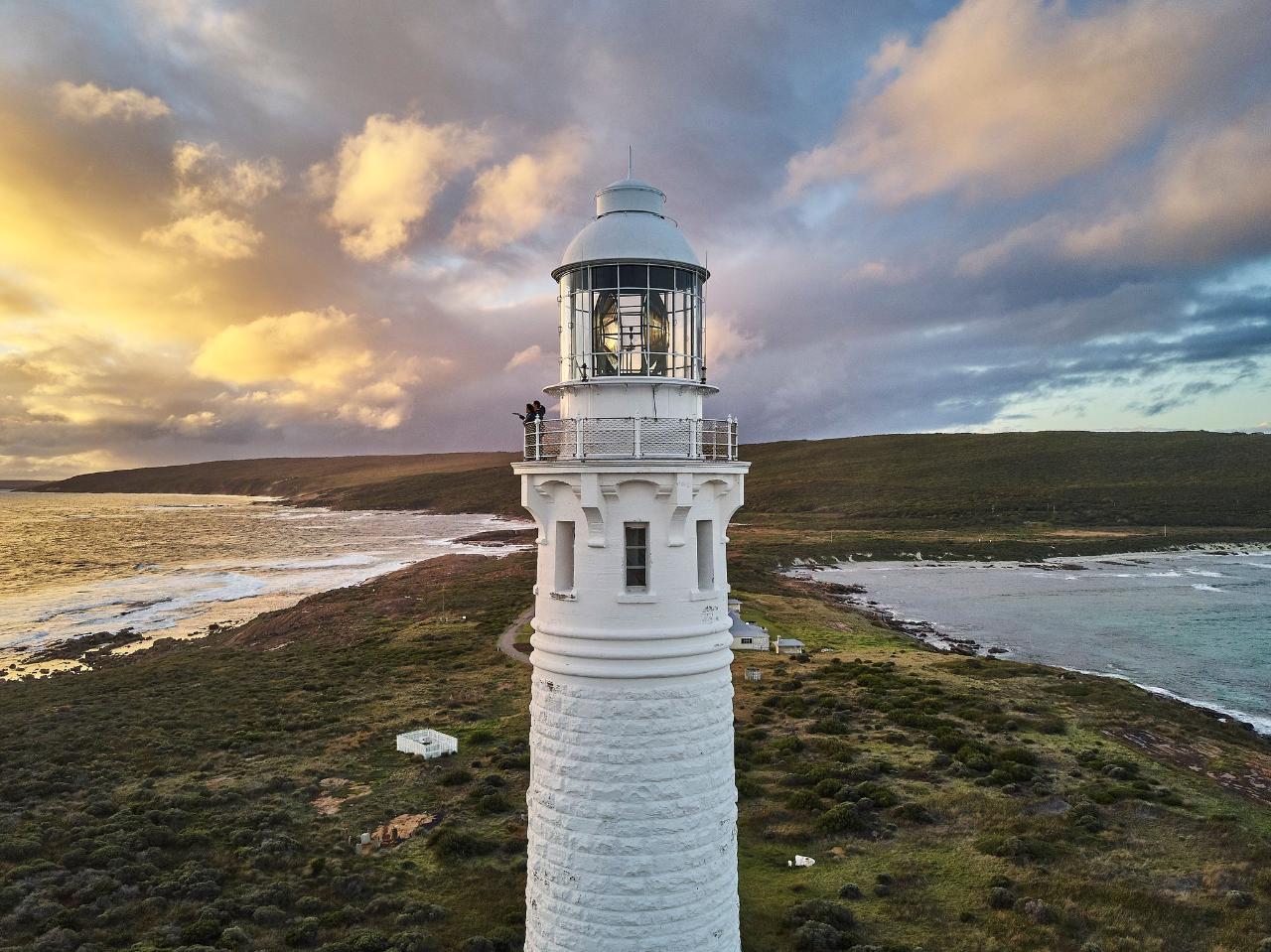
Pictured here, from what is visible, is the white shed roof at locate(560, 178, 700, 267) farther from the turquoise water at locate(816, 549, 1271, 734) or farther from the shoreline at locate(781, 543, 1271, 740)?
the turquoise water at locate(816, 549, 1271, 734)

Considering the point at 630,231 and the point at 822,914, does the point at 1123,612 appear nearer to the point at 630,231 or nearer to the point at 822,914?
the point at 822,914

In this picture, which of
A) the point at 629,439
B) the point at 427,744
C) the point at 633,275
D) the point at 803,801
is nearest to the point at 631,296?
the point at 633,275

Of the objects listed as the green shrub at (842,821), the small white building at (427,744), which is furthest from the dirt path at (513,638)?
the green shrub at (842,821)

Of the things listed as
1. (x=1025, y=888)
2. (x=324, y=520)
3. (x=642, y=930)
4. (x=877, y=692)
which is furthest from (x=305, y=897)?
(x=324, y=520)

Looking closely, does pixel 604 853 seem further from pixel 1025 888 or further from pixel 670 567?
pixel 1025 888

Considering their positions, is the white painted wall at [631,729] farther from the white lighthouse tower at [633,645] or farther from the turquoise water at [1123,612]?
the turquoise water at [1123,612]

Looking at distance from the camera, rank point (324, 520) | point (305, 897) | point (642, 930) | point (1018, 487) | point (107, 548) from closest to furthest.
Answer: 1. point (642, 930)
2. point (305, 897)
3. point (107, 548)
4. point (1018, 487)
5. point (324, 520)
